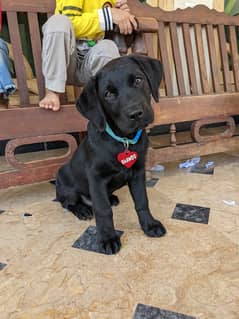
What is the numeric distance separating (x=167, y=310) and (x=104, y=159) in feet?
1.55

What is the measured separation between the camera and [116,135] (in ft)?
3.22

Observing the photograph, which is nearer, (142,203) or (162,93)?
(142,203)

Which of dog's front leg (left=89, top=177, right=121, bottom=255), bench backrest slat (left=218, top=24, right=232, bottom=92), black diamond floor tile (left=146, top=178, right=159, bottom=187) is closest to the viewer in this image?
dog's front leg (left=89, top=177, right=121, bottom=255)

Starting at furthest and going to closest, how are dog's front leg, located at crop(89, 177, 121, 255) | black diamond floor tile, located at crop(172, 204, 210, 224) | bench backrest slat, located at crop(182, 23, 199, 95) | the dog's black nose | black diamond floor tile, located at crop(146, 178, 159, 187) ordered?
bench backrest slat, located at crop(182, 23, 199, 95), black diamond floor tile, located at crop(146, 178, 159, 187), black diamond floor tile, located at crop(172, 204, 210, 224), dog's front leg, located at crop(89, 177, 121, 255), the dog's black nose

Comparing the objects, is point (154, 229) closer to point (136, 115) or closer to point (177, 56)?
point (136, 115)

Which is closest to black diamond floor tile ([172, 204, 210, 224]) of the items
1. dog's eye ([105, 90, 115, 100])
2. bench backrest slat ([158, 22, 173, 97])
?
dog's eye ([105, 90, 115, 100])

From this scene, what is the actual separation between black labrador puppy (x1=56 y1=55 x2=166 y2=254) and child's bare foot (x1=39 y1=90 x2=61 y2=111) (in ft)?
0.92

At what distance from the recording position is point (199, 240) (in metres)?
0.99

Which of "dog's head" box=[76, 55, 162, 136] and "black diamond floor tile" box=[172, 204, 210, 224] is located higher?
"dog's head" box=[76, 55, 162, 136]

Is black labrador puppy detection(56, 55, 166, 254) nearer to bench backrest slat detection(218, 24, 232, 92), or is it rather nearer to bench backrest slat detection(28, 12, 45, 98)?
bench backrest slat detection(28, 12, 45, 98)

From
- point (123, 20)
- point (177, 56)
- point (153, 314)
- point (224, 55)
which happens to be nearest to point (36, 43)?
point (123, 20)

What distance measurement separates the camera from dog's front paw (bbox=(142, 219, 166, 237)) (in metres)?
1.02

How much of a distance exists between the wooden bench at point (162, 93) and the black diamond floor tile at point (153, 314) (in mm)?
830

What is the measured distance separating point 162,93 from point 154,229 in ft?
3.62
